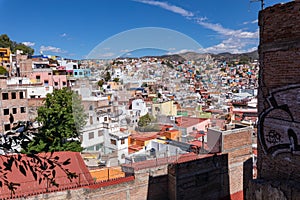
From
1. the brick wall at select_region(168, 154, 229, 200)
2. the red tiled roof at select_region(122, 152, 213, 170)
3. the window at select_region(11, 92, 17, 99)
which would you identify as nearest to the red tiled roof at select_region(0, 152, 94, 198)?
the red tiled roof at select_region(122, 152, 213, 170)

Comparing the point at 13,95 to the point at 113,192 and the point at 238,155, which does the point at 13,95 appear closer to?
the point at 113,192

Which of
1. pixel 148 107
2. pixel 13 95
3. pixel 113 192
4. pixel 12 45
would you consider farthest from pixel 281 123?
pixel 12 45

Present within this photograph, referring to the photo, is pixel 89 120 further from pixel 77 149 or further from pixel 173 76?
pixel 77 149

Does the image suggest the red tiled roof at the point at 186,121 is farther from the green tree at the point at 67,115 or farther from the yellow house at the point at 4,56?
the yellow house at the point at 4,56

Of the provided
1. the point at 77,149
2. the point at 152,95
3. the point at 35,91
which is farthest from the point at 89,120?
the point at 35,91

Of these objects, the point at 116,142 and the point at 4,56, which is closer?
the point at 116,142

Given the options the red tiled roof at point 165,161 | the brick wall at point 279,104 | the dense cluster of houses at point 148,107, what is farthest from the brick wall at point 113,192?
the brick wall at point 279,104
